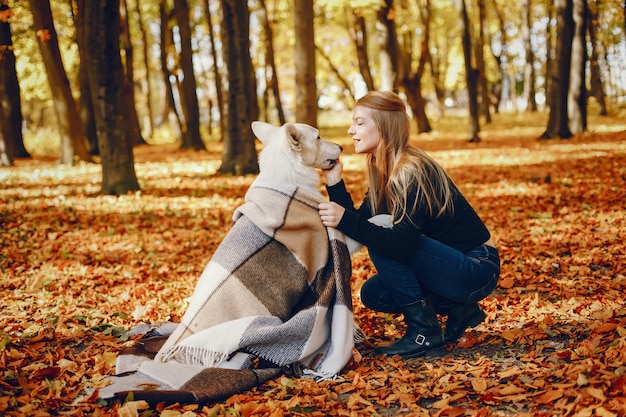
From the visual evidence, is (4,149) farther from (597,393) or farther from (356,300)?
(597,393)

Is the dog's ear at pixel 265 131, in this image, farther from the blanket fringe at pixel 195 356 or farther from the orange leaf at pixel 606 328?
the orange leaf at pixel 606 328

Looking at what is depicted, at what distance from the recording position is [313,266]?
3.69 meters

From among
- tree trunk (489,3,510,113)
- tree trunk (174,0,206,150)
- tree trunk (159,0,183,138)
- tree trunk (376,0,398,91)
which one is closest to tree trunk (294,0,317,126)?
tree trunk (174,0,206,150)

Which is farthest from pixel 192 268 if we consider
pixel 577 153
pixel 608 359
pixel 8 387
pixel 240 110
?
pixel 577 153

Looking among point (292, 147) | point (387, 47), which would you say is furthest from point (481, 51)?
point (292, 147)

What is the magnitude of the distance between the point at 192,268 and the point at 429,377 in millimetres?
3612

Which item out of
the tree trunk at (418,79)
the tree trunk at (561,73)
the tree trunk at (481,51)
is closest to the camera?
the tree trunk at (561,73)

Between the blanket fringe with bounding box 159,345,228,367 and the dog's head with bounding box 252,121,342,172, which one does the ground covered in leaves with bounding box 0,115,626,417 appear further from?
the dog's head with bounding box 252,121,342,172

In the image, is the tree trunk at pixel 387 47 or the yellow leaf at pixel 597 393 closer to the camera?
the yellow leaf at pixel 597 393

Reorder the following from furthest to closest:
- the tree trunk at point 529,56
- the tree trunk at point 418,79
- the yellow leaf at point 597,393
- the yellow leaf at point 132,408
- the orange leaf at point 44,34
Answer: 1. the tree trunk at point 529,56
2. the tree trunk at point 418,79
3. the orange leaf at point 44,34
4. the yellow leaf at point 132,408
5. the yellow leaf at point 597,393

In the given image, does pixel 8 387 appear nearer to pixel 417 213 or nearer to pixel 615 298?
pixel 417 213

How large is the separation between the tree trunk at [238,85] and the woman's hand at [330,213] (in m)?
8.74

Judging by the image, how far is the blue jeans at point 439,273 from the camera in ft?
12.3

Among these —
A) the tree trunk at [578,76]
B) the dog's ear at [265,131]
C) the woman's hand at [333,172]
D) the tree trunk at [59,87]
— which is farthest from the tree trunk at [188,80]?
the dog's ear at [265,131]
